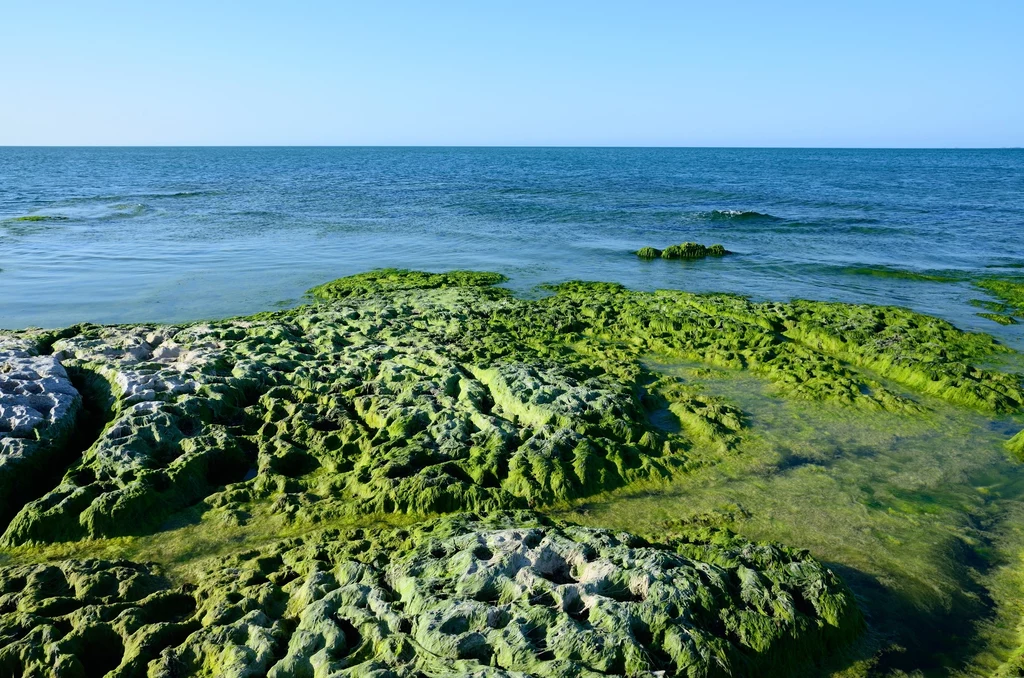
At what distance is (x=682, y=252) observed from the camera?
21.4 meters

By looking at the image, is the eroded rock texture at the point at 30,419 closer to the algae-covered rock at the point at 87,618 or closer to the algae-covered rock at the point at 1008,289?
the algae-covered rock at the point at 87,618

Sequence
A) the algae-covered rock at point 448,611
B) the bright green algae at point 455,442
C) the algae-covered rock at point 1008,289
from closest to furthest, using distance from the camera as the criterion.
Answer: the algae-covered rock at point 448,611
the bright green algae at point 455,442
the algae-covered rock at point 1008,289

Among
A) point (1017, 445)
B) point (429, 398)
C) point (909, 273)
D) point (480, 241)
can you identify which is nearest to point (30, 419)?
point (429, 398)

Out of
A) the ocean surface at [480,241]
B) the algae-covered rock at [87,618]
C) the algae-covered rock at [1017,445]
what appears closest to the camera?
the algae-covered rock at [87,618]

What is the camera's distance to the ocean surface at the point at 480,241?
16.1 m

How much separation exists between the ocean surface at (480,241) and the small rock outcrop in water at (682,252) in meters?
0.64

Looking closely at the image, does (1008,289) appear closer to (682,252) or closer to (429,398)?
(682,252)

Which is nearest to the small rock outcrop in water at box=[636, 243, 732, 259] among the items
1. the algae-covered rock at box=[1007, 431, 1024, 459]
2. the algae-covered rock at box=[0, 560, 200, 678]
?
the algae-covered rock at box=[1007, 431, 1024, 459]

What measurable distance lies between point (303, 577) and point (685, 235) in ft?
78.1

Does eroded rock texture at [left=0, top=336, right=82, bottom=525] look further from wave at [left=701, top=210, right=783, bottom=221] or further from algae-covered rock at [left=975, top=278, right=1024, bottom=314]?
wave at [left=701, top=210, right=783, bottom=221]

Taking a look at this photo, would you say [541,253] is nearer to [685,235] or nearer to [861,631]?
[685,235]

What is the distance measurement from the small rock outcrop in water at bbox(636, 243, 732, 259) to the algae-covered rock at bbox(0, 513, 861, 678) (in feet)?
54.6

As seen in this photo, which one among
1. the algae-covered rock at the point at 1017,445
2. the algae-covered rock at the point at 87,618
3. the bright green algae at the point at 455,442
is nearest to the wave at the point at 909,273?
the bright green algae at the point at 455,442

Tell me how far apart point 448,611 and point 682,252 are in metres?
18.7
